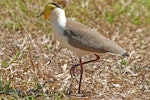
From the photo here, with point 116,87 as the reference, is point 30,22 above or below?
above

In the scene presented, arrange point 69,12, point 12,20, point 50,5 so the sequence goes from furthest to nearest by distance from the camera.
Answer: point 69,12, point 12,20, point 50,5

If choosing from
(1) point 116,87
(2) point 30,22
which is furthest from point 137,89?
(2) point 30,22

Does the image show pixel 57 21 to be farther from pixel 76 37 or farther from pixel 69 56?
pixel 69 56

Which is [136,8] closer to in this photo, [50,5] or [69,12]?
[69,12]

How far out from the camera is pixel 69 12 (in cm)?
827

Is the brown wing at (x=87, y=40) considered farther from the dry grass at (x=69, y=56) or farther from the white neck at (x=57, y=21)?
the dry grass at (x=69, y=56)

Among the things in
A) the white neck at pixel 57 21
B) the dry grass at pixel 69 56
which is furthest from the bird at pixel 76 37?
the dry grass at pixel 69 56

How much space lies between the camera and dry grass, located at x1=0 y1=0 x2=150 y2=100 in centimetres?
558

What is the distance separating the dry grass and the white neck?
0.57 m

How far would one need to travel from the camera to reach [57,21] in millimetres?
5418

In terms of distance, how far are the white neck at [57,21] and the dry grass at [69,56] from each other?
1.86 feet

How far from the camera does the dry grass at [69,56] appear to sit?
558 centimetres

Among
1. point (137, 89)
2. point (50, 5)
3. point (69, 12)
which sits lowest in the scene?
point (137, 89)

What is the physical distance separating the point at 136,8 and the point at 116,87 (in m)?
3.43
